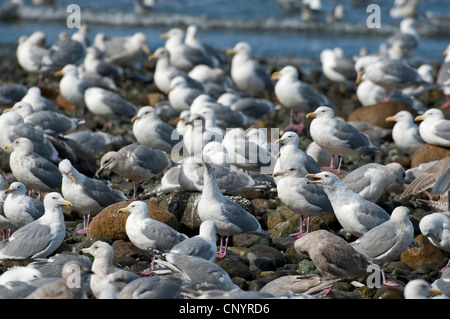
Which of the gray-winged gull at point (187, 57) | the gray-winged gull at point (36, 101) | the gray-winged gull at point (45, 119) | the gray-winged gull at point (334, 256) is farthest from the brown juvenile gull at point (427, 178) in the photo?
the gray-winged gull at point (187, 57)

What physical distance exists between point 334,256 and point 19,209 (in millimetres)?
3301

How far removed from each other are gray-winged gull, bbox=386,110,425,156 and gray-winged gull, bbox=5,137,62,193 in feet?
16.9

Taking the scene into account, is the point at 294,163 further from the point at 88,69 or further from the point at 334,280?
the point at 88,69

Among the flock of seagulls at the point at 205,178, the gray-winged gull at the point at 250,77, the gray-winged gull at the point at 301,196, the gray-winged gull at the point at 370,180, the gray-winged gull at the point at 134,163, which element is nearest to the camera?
the flock of seagulls at the point at 205,178

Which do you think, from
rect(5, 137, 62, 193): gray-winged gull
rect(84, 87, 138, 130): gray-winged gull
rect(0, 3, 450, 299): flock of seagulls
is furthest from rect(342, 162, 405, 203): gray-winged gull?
rect(84, 87, 138, 130): gray-winged gull

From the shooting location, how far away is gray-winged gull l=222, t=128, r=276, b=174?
9305 millimetres

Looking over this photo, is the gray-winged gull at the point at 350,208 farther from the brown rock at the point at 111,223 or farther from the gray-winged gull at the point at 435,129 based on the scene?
the gray-winged gull at the point at 435,129

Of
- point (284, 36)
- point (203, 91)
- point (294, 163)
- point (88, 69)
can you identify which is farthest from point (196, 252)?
point (284, 36)

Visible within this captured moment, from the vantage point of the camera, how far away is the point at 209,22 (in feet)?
92.1

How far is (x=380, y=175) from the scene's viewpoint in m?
8.45

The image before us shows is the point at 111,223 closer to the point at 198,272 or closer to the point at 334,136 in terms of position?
the point at 198,272

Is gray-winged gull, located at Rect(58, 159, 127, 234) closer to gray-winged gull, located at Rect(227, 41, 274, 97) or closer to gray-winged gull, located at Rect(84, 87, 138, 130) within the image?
gray-winged gull, located at Rect(84, 87, 138, 130)

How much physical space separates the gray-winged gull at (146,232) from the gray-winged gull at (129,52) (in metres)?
11.7

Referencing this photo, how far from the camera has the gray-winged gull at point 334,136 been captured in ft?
32.5
